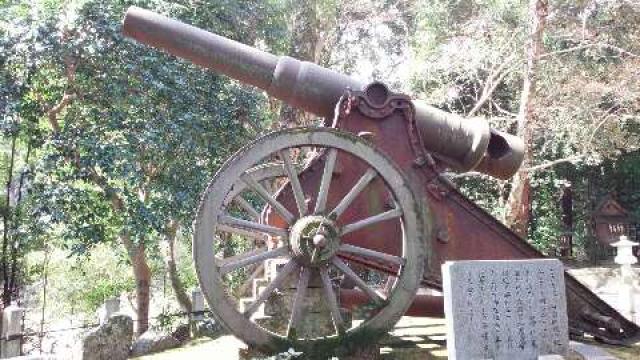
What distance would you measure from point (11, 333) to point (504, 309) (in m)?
6.51

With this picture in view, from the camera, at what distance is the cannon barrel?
19.5ft

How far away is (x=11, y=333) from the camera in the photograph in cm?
831

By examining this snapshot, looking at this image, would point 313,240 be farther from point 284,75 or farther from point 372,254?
point 284,75

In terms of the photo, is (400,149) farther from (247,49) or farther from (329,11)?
(329,11)

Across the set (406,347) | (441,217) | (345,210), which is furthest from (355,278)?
A: (406,347)

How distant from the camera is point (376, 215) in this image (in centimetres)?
554

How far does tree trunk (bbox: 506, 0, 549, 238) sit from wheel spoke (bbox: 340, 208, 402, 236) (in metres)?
6.98

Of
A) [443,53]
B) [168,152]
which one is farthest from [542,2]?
[168,152]

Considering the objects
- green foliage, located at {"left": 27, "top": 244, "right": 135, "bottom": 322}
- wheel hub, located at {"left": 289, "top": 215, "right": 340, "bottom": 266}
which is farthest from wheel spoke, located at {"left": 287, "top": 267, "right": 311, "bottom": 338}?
green foliage, located at {"left": 27, "top": 244, "right": 135, "bottom": 322}

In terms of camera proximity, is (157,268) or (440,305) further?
(157,268)

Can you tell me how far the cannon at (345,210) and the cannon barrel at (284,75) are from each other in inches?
0.4

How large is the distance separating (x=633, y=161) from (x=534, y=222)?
3.27 meters

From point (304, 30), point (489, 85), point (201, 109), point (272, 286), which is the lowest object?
point (272, 286)

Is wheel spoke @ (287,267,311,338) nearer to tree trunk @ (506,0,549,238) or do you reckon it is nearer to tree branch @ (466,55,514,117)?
tree trunk @ (506,0,549,238)
